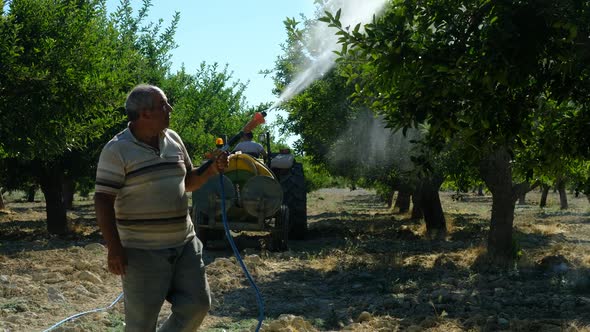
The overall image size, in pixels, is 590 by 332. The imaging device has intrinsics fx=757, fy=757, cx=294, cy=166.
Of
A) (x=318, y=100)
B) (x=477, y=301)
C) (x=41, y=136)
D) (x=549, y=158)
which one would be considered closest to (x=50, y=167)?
(x=41, y=136)

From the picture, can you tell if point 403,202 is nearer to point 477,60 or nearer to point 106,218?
point 477,60

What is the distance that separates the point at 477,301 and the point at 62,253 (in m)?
7.10

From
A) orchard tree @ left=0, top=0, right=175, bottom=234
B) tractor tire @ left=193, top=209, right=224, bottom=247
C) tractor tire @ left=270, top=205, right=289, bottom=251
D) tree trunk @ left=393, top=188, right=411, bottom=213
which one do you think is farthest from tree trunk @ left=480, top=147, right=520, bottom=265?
tree trunk @ left=393, top=188, right=411, bottom=213

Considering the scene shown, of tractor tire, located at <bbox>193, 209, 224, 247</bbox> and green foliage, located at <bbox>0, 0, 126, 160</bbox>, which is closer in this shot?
green foliage, located at <bbox>0, 0, 126, 160</bbox>

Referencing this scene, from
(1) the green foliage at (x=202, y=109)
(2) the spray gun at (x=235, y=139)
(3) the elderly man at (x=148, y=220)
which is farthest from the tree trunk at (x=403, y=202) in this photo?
(3) the elderly man at (x=148, y=220)

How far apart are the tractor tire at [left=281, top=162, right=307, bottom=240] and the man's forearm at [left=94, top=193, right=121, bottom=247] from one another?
10104mm

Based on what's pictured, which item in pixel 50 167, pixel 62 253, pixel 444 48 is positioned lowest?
pixel 62 253

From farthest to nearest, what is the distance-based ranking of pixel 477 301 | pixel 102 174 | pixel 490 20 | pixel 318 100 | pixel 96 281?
1. pixel 318 100
2. pixel 96 281
3. pixel 477 301
4. pixel 490 20
5. pixel 102 174

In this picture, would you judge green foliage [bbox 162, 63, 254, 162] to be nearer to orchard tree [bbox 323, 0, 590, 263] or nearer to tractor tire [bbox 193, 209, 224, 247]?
tractor tire [bbox 193, 209, 224, 247]

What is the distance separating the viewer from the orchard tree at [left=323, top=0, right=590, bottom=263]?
468 centimetres

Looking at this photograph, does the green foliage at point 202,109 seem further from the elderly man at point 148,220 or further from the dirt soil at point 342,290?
the elderly man at point 148,220

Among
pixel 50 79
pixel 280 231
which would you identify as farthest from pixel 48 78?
pixel 280 231

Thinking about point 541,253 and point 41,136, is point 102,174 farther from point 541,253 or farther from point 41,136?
point 541,253

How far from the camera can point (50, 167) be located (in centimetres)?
1692
